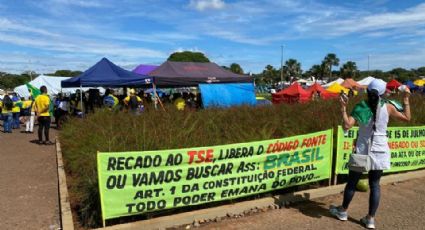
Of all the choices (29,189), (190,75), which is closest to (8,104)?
(190,75)

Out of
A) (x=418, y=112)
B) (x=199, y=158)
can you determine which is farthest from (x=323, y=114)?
(x=199, y=158)

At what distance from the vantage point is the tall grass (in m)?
6.20

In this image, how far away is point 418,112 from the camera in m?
9.52

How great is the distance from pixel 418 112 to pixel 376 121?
17.6 feet

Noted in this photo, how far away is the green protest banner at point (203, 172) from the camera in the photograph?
4859 millimetres

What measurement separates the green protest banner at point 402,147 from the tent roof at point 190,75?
10.6 metres

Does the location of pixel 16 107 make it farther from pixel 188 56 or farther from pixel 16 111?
Answer: pixel 188 56

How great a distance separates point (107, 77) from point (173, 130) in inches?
389

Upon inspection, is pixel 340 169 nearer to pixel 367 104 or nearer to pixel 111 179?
pixel 367 104

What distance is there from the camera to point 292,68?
115m

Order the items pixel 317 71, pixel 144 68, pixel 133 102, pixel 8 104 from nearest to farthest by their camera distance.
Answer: pixel 133 102 < pixel 8 104 < pixel 144 68 < pixel 317 71

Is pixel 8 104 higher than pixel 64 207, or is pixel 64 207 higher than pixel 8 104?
pixel 8 104

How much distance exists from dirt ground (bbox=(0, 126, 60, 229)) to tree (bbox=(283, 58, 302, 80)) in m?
106

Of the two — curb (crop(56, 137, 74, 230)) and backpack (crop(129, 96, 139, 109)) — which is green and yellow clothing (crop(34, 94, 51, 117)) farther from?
curb (crop(56, 137, 74, 230))
